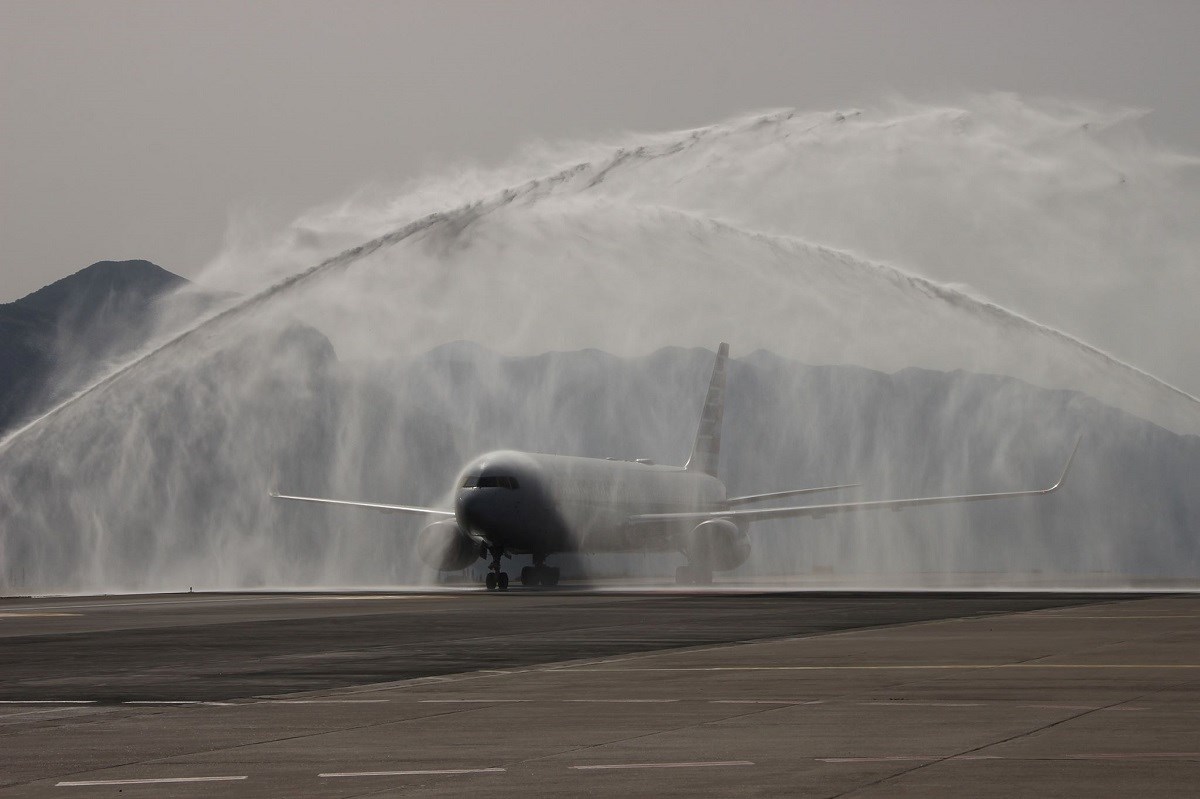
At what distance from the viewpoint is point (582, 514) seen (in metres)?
72.8

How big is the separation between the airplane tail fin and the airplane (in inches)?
253

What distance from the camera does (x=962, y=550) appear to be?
102312 mm

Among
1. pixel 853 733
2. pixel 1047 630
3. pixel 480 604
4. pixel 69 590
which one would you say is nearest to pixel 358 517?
pixel 69 590

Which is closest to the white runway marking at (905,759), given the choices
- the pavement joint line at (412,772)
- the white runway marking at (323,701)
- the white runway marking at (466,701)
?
the pavement joint line at (412,772)

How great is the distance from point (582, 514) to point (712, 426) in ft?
77.7

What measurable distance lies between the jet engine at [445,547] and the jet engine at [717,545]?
31.2 feet

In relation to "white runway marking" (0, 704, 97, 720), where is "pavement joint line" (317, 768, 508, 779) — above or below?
below

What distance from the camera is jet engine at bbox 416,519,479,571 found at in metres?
73.5

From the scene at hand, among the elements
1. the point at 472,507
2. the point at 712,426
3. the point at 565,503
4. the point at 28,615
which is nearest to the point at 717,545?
the point at 565,503

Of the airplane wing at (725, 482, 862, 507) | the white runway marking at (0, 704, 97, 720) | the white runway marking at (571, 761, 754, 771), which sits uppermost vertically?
the airplane wing at (725, 482, 862, 507)

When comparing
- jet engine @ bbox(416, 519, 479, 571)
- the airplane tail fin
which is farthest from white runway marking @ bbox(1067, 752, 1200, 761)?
the airplane tail fin

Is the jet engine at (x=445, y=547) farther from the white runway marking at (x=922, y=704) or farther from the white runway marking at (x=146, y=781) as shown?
the white runway marking at (x=146, y=781)

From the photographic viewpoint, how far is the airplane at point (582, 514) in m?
67.9

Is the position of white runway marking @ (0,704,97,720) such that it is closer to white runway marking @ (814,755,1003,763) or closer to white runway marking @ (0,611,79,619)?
white runway marking @ (814,755,1003,763)
